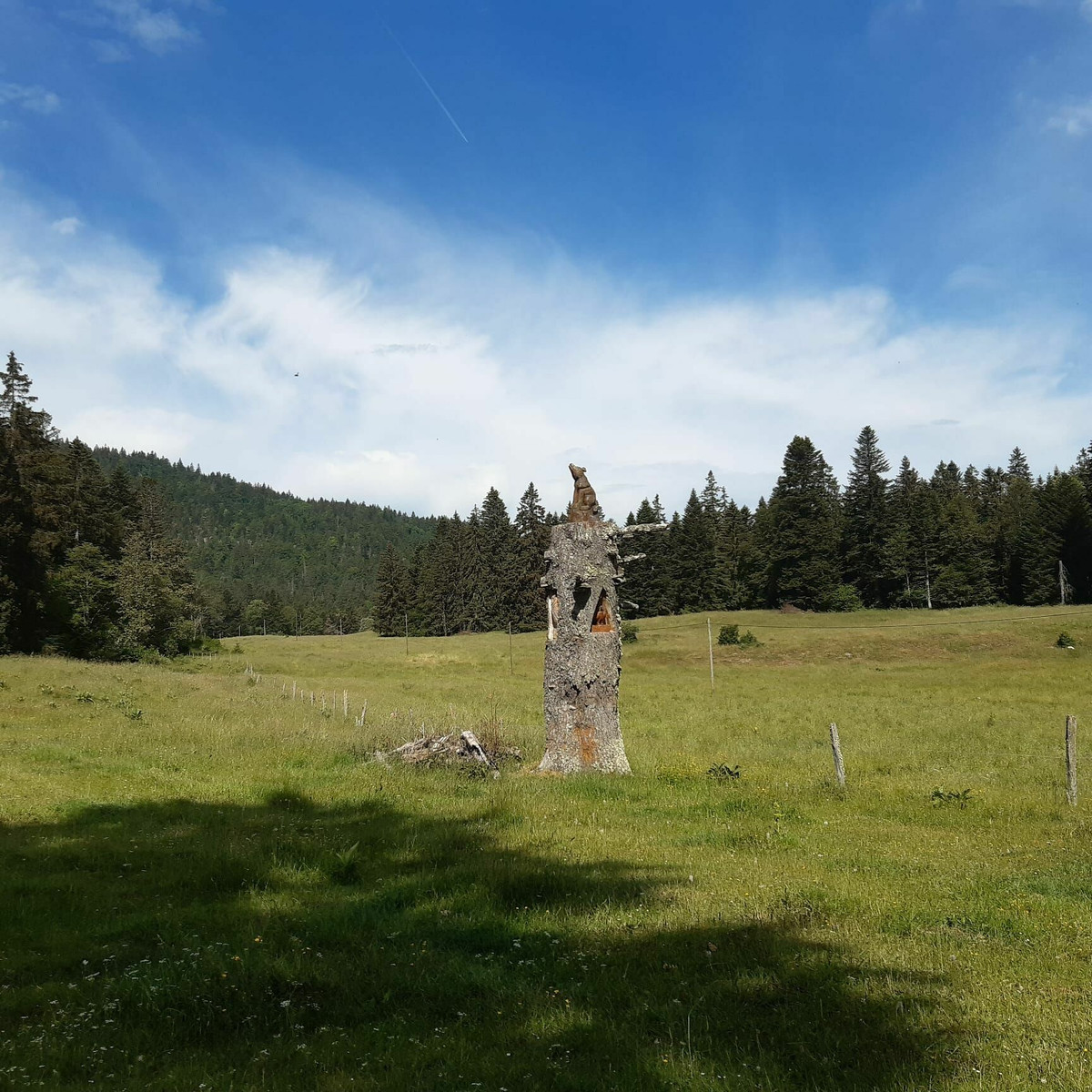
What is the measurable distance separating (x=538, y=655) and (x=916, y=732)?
37.2 m

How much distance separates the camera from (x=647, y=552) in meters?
83.8

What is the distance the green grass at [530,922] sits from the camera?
15.6 ft

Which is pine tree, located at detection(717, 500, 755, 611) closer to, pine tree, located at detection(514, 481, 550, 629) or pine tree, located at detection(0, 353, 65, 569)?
pine tree, located at detection(514, 481, 550, 629)

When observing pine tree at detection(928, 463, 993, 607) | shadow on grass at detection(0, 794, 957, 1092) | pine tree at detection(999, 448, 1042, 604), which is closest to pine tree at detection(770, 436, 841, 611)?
pine tree at detection(928, 463, 993, 607)

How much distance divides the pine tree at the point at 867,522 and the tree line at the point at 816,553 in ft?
0.44

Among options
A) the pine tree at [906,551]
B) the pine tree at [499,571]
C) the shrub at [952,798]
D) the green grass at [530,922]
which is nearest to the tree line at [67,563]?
the green grass at [530,922]

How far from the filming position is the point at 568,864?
29.0ft

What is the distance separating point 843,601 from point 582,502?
216 ft

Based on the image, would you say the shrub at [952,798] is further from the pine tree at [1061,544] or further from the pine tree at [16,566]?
the pine tree at [1061,544]

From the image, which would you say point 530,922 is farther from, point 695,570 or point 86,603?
point 695,570

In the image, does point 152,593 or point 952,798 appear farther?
point 152,593

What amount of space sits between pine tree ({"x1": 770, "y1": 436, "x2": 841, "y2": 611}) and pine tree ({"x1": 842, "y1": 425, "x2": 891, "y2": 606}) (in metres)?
4.53

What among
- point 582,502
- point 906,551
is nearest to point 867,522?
point 906,551

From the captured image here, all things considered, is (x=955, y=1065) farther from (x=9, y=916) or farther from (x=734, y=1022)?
(x=9, y=916)
